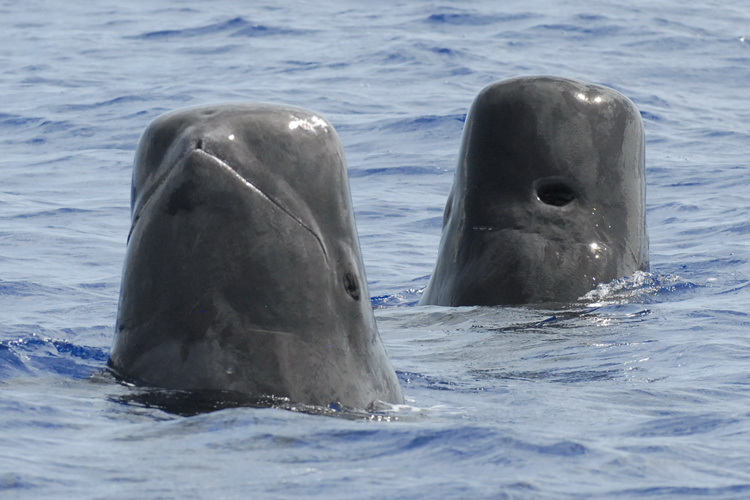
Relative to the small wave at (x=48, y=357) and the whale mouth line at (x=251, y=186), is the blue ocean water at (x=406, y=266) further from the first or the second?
the whale mouth line at (x=251, y=186)

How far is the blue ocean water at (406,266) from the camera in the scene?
222 inches

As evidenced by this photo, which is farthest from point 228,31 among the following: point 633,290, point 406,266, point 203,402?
point 203,402

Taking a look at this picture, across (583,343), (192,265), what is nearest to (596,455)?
(192,265)

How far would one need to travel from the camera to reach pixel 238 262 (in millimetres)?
5996

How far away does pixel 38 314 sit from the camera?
35.2ft

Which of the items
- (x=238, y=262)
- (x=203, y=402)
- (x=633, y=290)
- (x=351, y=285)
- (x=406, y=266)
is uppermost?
(x=238, y=262)

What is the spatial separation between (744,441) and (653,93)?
18.1m

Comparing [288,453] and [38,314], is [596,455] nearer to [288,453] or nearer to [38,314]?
[288,453]

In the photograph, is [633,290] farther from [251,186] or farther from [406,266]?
[251,186]

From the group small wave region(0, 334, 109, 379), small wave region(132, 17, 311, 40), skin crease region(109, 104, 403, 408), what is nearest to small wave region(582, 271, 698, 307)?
small wave region(0, 334, 109, 379)

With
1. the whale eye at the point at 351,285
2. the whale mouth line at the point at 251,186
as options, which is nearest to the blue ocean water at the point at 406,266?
the whale eye at the point at 351,285

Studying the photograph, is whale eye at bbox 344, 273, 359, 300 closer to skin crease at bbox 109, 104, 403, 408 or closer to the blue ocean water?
skin crease at bbox 109, 104, 403, 408

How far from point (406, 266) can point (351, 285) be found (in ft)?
24.5

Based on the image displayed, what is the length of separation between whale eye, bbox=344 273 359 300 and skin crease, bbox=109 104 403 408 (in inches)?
0.9
